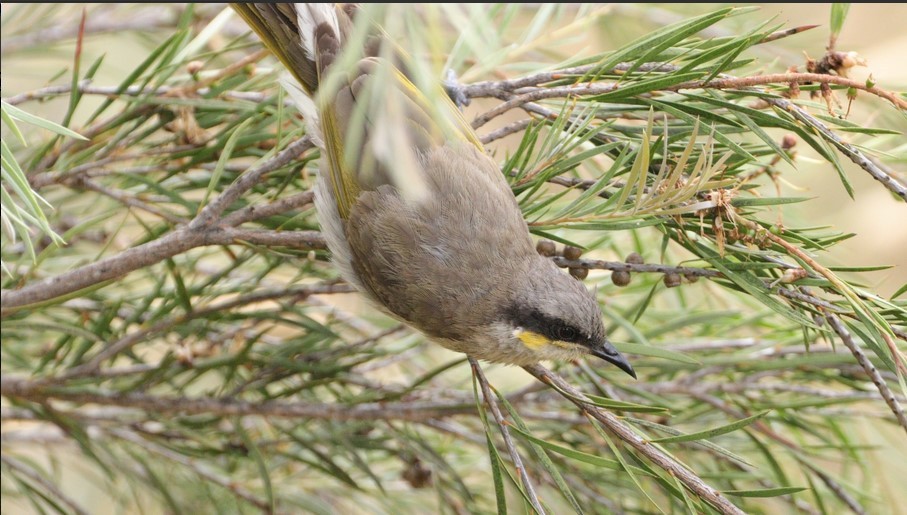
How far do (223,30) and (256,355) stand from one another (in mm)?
1057

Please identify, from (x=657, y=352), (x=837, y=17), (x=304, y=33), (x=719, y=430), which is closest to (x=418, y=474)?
(x=657, y=352)

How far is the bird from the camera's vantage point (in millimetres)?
1425

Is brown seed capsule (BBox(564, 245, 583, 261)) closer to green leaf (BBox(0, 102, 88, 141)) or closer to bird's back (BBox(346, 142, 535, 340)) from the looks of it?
bird's back (BBox(346, 142, 535, 340))

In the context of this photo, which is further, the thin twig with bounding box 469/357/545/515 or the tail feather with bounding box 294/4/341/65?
the tail feather with bounding box 294/4/341/65

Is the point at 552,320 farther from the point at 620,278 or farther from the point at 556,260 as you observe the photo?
the point at 620,278

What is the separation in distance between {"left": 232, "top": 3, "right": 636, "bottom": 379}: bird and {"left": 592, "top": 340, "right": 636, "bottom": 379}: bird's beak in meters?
0.03

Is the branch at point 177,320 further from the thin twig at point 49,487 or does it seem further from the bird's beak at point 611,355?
the bird's beak at point 611,355

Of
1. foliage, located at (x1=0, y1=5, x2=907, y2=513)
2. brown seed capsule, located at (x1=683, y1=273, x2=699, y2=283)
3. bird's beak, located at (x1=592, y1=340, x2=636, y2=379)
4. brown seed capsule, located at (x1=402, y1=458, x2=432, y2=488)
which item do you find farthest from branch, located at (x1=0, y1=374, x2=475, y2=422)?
brown seed capsule, located at (x1=683, y1=273, x2=699, y2=283)

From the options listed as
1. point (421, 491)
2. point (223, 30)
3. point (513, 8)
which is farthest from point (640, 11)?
point (421, 491)

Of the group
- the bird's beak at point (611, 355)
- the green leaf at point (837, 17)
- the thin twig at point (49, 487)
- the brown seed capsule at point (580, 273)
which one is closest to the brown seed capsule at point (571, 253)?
the brown seed capsule at point (580, 273)

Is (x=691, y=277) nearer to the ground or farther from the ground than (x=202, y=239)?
nearer to the ground

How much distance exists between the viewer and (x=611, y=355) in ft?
4.42

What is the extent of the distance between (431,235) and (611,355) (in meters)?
0.37

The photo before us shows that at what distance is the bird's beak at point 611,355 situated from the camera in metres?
1.33
